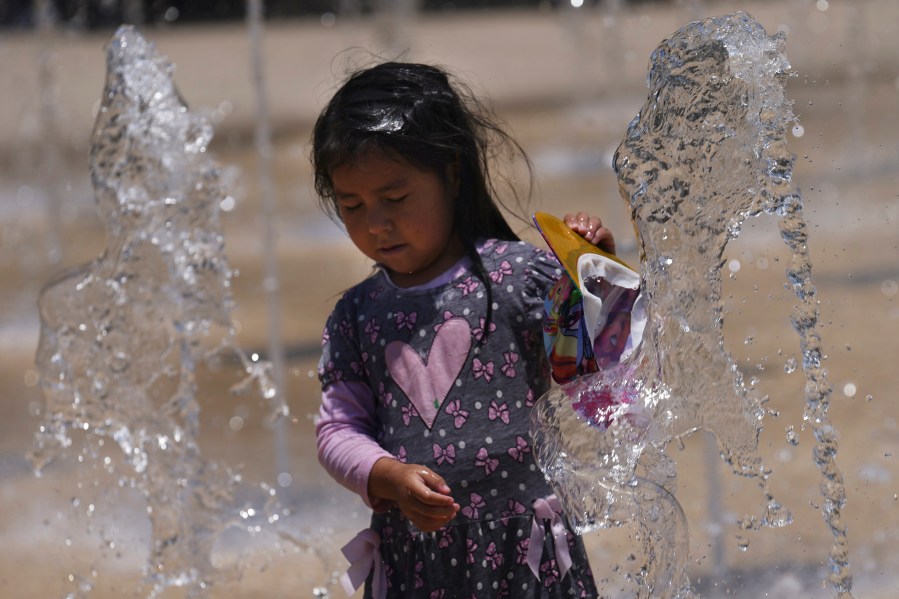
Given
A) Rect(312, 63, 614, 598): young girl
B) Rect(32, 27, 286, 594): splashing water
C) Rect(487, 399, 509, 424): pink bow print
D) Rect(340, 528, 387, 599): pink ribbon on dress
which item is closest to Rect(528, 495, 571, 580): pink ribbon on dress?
Rect(312, 63, 614, 598): young girl

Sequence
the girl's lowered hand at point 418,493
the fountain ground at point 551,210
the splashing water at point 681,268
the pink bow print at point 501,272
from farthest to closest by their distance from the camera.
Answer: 1. the fountain ground at point 551,210
2. the pink bow print at point 501,272
3. the splashing water at point 681,268
4. the girl's lowered hand at point 418,493

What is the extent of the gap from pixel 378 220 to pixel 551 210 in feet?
22.2

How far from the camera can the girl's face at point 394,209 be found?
204cm

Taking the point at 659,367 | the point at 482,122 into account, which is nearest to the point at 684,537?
the point at 659,367

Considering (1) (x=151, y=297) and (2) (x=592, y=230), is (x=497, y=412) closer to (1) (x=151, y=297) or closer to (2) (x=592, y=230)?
(2) (x=592, y=230)

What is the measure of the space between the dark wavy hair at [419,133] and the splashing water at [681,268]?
0.77 feet

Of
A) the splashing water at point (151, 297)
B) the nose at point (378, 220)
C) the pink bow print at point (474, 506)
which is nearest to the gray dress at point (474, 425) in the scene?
the pink bow print at point (474, 506)

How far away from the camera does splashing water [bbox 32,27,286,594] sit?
3248 millimetres

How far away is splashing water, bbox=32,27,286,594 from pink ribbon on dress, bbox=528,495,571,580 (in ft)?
4.51

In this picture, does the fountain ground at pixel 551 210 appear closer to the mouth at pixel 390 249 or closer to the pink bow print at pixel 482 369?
the mouth at pixel 390 249

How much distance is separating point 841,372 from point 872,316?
0.90 metres

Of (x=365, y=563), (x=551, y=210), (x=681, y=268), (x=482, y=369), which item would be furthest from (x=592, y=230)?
(x=551, y=210)

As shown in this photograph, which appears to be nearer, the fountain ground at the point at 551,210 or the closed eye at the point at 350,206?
the closed eye at the point at 350,206

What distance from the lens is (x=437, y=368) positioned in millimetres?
2062
